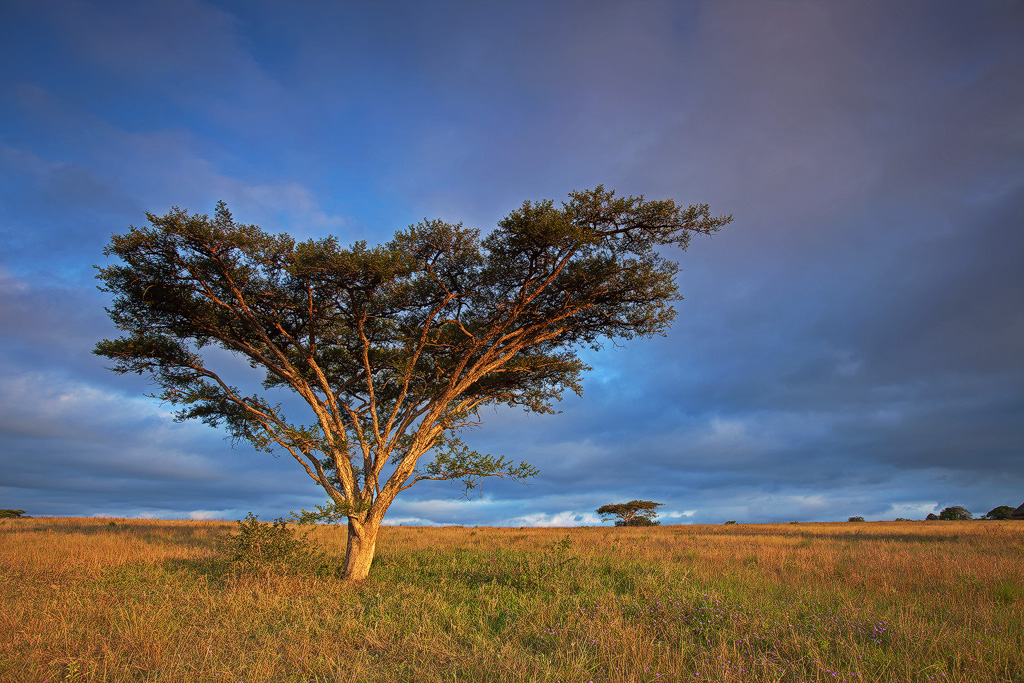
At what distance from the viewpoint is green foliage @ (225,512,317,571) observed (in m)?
12.1

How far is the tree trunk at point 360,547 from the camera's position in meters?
12.6

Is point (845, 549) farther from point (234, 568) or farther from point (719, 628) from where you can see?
point (234, 568)

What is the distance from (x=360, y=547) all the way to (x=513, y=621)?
21.6 feet

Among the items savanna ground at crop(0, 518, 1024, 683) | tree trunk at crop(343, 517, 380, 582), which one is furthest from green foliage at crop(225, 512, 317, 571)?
tree trunk at crop(343, 517, 380, 582)

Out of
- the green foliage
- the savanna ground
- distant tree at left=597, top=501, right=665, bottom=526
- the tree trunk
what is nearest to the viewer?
the savanna ground

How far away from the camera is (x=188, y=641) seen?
22.8 ft

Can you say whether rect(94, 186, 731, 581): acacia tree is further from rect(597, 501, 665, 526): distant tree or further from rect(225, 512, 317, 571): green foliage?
rect(597, 501, 665, 526): distant tree

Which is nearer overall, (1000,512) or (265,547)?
(265,547)

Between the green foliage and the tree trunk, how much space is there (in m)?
1.27

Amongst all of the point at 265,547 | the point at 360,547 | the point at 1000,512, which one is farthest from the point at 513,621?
the point at 1000,512

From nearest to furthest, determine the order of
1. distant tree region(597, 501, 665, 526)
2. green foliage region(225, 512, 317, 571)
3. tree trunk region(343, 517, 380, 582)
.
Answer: green foliage region(225, 512, 317, 571) → tree trunk region(343, 517, 380, 582) → distant tree region(597, 501, 665, 526)

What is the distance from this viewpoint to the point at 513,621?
757 centimetres

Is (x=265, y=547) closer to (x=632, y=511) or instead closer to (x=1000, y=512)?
(x=632, y=511)

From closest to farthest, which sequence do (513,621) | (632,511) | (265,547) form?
(513,621) < (265,547) < (632,511)
